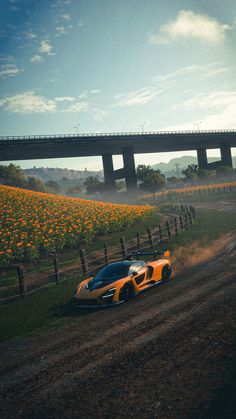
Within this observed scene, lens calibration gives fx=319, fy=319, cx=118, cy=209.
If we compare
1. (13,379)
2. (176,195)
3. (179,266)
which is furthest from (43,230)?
(176,195)

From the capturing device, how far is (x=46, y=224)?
23.2 metres

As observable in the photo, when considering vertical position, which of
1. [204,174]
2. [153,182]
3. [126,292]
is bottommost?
[126,292]

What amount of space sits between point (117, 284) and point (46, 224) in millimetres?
13709

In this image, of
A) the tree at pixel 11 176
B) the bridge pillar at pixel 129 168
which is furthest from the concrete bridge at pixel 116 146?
the tree at pixel 11 176

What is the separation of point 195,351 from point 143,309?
319 cm

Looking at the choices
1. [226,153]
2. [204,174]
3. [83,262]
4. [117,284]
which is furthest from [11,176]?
[117,284]

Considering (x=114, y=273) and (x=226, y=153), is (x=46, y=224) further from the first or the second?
(x=226, y=153)

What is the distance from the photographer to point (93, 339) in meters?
8.05

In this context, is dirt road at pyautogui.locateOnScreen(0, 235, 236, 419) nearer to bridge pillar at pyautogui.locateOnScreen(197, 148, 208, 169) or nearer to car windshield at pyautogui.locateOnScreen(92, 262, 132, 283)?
car windshield at pyautogui.locateOnScreen(92, 262, 132, 283)

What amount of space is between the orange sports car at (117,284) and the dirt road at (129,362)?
0.43 metres

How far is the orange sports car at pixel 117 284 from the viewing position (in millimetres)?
10359

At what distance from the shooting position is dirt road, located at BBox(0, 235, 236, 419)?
530 cm

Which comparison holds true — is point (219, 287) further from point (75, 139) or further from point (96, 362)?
point (75, 139)

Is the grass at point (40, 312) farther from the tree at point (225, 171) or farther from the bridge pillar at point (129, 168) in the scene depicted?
the tree at point (225, 171)
